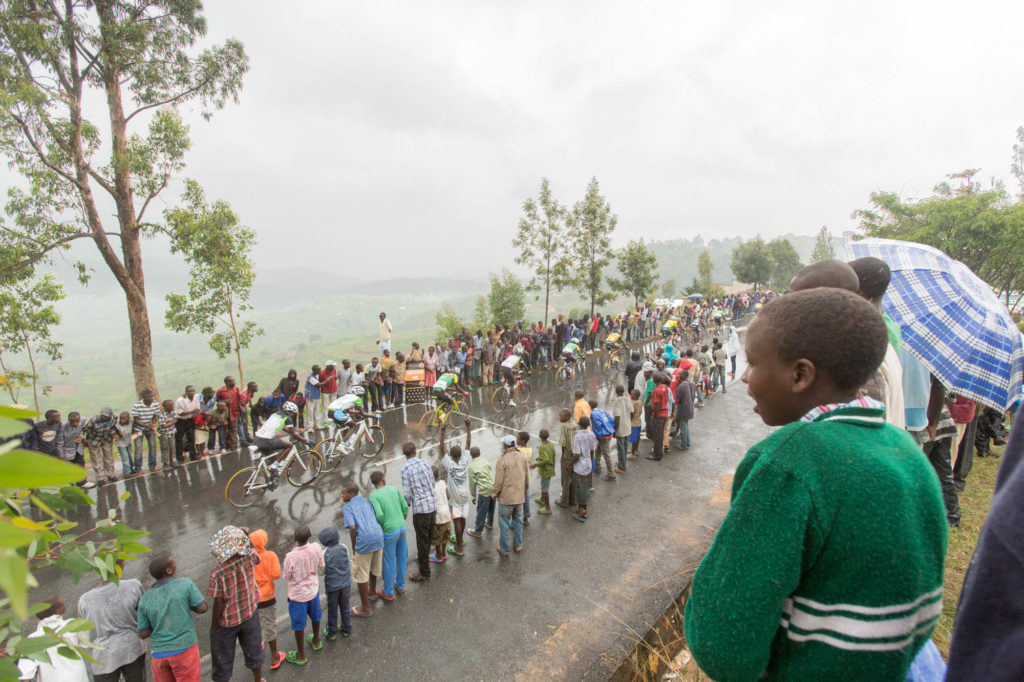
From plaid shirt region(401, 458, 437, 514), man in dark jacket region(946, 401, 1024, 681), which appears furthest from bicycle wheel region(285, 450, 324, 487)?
man in dark jacket region(946, 401, 1024, 681)

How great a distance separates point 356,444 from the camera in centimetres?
1027

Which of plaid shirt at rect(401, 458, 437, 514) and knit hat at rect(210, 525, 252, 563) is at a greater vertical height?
knit hat at rect(210, 525, 252, 563)

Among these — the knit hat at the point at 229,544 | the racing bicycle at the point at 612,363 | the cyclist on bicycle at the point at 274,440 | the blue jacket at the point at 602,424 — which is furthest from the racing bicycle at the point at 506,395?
the knit hat at the point at 229,544

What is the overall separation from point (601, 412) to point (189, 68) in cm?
1563

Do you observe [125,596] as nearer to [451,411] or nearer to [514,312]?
[451,411]

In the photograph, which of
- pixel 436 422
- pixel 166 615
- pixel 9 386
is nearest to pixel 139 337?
pixel 9 386

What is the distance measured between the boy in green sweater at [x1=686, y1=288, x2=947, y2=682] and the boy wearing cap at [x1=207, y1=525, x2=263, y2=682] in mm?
4338

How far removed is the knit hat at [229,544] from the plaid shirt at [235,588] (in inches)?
2.7

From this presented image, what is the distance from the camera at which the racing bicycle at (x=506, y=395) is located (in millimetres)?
13320

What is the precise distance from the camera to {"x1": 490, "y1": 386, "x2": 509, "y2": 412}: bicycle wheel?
13305mm

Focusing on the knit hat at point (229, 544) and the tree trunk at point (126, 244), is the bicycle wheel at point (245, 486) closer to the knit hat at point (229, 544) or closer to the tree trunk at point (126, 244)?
the knit hat at point (229, 544)

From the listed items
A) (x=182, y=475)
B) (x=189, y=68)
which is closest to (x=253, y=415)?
(x=182, y=475)

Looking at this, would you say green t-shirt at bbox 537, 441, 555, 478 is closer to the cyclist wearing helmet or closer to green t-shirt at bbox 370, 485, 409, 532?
green t-shirt at bbox 370, 485, 409, 532

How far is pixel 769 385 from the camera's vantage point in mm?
1454
